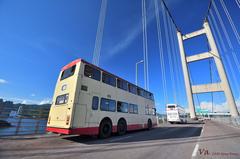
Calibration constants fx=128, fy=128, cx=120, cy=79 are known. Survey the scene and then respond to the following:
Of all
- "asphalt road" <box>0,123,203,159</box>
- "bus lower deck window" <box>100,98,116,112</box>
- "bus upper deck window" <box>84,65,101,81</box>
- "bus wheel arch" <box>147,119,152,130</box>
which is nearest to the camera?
"asphalt road" <box>0,123,203,159</box>

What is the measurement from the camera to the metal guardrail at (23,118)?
244 inches

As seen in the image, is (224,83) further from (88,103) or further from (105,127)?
(88,103)

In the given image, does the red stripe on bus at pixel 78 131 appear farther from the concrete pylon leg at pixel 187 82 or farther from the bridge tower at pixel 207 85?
the concrete pylon leg at pixel 187 82

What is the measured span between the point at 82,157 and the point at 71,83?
3445 millimetres

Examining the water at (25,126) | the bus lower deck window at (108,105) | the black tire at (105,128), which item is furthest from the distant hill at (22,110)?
the black tire at (105,128)

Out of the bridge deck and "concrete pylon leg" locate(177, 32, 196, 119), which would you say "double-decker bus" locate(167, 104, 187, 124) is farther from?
the bridge deck

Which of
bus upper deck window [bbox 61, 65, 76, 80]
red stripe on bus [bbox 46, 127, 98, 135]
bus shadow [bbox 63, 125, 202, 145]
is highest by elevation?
bus upper deck window [bbox 61, 65, 76, 80]

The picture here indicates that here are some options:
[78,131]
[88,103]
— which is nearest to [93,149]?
[78,131]

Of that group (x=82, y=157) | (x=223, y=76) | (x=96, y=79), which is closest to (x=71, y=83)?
(x=96, y=79)

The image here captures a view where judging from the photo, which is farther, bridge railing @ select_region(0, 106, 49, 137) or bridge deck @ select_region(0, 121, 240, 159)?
bridge railing @ select_region(0, 106, 49, 137)

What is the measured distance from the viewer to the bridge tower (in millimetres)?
23819

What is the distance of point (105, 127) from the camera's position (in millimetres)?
7082

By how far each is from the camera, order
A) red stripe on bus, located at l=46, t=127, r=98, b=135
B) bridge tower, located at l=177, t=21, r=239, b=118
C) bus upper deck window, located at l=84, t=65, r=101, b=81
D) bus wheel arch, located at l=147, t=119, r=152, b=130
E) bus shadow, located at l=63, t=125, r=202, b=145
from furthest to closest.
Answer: bridge tower, located at l=177, t=21, r=239, b=118 < bus wheel arch, located at l=147, t=119, r=152, b=130 < bus upper deck window, located at l=84, t=65, r=101, b=81 < bus shadow, located at l=63, t=125, r=202, b=145 < red stripe on bus, located at l=46, t=127, r=98, b=135

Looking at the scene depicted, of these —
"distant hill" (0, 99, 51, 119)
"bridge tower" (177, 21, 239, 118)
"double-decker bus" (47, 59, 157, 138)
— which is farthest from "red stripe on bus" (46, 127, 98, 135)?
"bridge tower" (177, 21, 239, 118)
